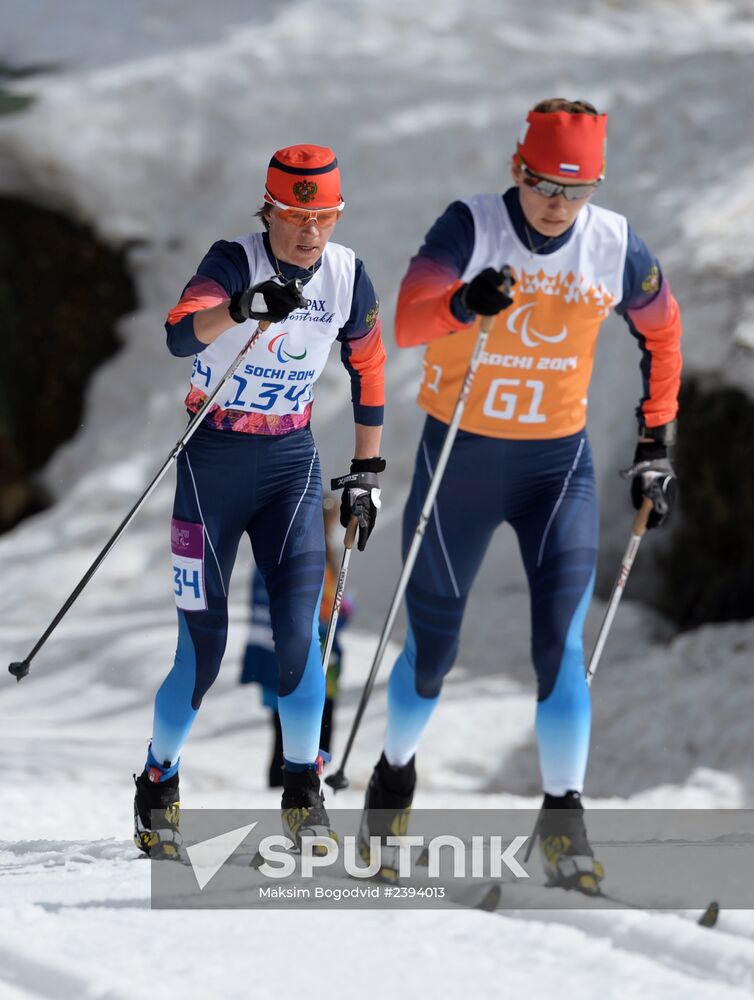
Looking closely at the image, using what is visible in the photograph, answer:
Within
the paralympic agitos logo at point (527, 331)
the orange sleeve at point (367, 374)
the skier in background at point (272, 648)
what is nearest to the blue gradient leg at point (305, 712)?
the orange sleeve at point (367, 374)

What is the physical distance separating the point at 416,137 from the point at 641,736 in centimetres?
683

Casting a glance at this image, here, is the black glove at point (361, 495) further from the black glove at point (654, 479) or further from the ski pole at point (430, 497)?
the black glove at point (654, 479)

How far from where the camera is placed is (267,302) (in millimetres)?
3898

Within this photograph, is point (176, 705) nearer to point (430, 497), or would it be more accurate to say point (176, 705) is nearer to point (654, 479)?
point (430, 497)

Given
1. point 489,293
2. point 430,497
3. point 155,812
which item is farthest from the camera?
point 155,812

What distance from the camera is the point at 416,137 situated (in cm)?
1282

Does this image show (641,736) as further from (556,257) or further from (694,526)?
(556,257)

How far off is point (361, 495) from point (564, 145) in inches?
52.7

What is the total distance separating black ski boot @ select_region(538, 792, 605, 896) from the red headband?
→ 1932mm

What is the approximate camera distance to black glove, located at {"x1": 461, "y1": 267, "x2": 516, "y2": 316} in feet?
12.7

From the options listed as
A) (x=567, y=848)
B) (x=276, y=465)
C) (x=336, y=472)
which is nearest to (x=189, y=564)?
(x=276, y=465)

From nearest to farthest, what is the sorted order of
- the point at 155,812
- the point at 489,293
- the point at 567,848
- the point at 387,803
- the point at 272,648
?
the point at 489,293 < the point at 567,848 < the point at 155,812 < the point at 387,803 < the point at 272,648

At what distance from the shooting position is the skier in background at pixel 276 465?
4184mm

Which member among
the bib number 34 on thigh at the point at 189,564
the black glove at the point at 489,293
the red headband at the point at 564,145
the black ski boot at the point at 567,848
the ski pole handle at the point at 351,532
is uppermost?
the red headband at the point at 564,145
